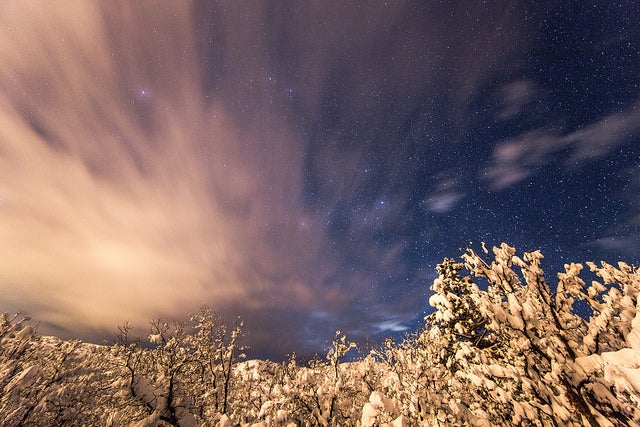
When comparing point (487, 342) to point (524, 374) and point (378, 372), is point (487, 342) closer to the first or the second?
point (524, 374)

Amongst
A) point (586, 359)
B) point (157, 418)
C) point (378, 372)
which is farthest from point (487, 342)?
point (157, 418)

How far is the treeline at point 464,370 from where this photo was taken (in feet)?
23.3

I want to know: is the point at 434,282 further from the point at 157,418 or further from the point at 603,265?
the point at 157,418

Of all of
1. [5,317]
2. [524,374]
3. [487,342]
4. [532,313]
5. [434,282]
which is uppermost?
[5,317]

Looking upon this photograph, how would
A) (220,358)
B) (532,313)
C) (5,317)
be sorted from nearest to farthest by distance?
1. (532,313)
2. (220,358)
3. (5,317)

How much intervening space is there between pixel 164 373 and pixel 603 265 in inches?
1006

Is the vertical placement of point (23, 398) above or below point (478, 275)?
below

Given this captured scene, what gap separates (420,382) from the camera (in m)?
15.5

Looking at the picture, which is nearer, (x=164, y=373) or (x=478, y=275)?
(x=478, y=275)

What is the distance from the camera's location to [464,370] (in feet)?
36.2

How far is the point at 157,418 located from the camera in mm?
12859

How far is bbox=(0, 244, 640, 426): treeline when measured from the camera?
23.3 feet

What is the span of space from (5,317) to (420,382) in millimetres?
45378

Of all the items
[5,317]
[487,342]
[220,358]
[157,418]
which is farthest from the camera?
[5,317]
